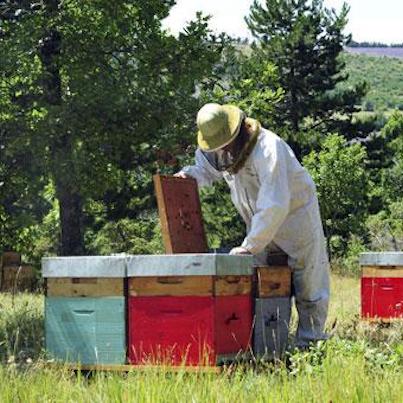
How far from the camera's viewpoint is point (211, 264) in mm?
4211

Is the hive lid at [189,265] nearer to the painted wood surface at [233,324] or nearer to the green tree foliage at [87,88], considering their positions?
the painted wood surface at [233,324]

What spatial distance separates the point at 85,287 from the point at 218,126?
42.4 inches

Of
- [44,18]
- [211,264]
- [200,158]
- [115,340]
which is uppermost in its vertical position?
[44,18]

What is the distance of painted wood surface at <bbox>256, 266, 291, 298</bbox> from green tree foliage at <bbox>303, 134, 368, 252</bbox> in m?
19.7

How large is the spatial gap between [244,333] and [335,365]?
40.2 inches

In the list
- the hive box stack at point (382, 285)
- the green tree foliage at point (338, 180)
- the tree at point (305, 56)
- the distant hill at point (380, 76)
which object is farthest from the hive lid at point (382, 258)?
the distant hill at point (380, 76)

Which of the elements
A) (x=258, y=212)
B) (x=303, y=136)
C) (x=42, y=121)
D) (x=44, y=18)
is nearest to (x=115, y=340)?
(x=258, y=212)

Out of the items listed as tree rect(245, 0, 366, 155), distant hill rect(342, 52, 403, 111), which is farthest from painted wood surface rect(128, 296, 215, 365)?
distant hill rect(342, 52, 403, 111)

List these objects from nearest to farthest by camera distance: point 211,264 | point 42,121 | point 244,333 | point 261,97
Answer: point 211,264 < point 244,333 < point 42,121 < point 261,97

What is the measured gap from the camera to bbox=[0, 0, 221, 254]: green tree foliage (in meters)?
13.0

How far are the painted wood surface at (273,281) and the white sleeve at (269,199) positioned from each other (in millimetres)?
133

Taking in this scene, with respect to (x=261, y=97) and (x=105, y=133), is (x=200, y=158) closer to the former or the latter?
(x=105, y=133)

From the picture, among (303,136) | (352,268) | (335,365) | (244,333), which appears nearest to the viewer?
(335,365)

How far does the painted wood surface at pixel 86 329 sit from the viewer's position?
14.7 feet
